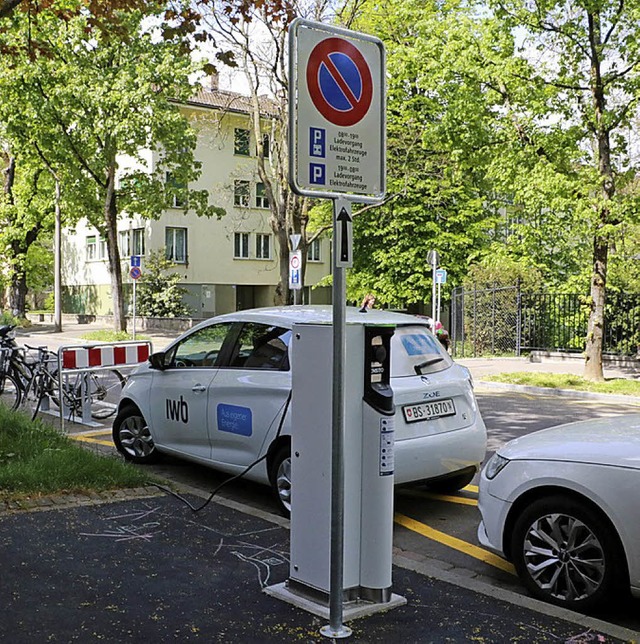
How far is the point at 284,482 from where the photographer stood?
21.1ft

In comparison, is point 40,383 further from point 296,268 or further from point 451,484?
point 296,268

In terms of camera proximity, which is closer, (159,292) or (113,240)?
(113,240)

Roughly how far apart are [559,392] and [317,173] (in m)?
13.2

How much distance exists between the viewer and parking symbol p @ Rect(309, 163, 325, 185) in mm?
3885

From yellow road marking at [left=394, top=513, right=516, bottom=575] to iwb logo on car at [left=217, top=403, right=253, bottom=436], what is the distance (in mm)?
1469

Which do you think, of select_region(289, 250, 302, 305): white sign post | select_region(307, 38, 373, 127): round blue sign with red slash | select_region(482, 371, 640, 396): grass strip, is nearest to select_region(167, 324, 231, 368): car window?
select_region(307, 38, 373, 127): round blue sign with red slash

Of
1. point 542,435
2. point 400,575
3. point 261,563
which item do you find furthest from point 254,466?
point 542,435

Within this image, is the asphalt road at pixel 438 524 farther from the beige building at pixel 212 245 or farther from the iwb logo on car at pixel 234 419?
the beige building at pixel 212 245

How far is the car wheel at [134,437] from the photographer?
328 inches

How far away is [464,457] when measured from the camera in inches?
262

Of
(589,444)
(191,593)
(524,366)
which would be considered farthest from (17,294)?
(589,444)

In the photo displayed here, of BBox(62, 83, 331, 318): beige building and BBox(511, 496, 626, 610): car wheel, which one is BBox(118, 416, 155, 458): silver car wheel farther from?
BBox(62, 83, 331, 318): beige building

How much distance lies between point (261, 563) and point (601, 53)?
48.1 ft

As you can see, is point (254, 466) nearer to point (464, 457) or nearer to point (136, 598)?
point (464, 457)
